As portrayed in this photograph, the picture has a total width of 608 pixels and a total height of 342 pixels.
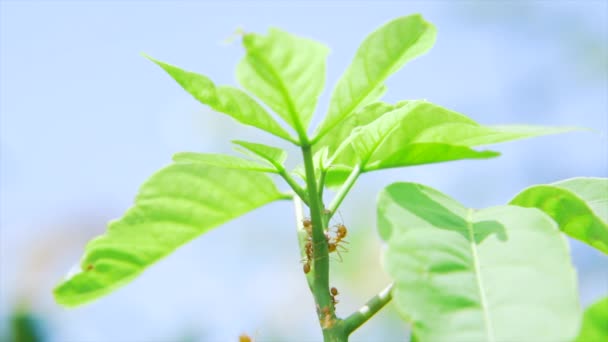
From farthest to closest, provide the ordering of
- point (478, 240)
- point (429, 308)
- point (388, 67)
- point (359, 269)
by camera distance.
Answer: point (359, 269) → point (388, 67) → point (478, 240) → point (429, 308)

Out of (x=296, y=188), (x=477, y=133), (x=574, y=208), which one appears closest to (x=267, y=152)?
(x=296, y=188)

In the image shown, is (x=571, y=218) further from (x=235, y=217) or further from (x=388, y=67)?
(x=235, y=217)

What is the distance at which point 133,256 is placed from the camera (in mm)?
922

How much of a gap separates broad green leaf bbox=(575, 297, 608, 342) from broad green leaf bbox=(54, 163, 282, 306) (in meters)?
0.42

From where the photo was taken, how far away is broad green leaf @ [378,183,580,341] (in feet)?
2.00

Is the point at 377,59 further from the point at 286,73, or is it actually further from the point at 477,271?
the point at 477,271

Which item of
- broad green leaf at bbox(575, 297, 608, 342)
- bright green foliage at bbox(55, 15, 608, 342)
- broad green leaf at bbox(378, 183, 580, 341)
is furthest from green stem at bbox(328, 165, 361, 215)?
broad green leaf at bbox(575, 297, 608, 342)

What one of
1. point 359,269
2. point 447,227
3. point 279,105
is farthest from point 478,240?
point 359,269

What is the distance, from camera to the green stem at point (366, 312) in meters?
0.79

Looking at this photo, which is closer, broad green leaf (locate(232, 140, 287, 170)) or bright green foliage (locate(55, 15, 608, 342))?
bright green foliage (locate(55, 15, 608, 342))

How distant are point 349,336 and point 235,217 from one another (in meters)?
0.23

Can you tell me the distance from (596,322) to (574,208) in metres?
0.19

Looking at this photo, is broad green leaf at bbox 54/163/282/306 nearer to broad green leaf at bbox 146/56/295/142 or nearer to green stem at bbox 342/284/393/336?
broad green leaf at bbox 146/56/295/142

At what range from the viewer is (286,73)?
81cm
